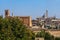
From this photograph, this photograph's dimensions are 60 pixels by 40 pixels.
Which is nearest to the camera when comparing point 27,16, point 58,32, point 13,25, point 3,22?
point 3,22

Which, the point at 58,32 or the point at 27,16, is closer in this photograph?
the point at 58,32

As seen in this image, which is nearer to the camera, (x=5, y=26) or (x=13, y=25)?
(x=5, y=26)

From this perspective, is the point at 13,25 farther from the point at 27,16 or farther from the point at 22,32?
→ the point at 27,16

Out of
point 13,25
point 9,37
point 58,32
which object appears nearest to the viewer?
point 9,37

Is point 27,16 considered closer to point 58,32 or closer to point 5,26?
point 58,32

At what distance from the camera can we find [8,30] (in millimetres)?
20859

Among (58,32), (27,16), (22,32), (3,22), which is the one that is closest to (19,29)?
(22,32)

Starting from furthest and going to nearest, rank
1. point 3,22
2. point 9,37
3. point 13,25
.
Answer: point 13,25 → point 3,22 → point 9,37

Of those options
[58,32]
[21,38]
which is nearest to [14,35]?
[21,38]

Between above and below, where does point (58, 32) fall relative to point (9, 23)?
below

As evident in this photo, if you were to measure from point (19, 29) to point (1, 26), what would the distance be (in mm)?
2356

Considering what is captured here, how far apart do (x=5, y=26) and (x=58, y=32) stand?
32458 mm

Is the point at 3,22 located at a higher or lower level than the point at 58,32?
higher

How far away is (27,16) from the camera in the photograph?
2265 inches
